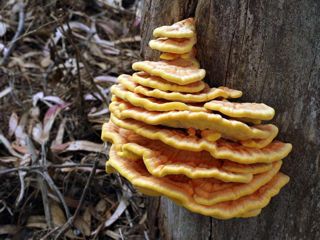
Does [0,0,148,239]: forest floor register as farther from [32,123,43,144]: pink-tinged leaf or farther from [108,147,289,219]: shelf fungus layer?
[108,147,289,219]: shelf fungus layer

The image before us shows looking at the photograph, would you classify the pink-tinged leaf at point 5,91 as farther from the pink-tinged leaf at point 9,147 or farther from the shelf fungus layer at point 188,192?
the shelf fungus layer at point 188,192

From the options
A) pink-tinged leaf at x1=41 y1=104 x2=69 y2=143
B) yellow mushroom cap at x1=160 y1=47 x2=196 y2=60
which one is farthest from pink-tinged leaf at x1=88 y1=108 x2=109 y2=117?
yellow mushroom cap at x1=160 y1=47 x2=196 y2=60

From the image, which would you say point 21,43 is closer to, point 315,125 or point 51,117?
point 51,117

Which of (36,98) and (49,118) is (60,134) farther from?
(36,98)

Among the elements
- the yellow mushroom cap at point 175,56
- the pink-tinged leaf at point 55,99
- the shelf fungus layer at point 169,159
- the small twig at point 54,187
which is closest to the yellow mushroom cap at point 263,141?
the shelf fungus layer at point 169,159

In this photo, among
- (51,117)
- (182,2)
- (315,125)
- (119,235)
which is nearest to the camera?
(315,125)

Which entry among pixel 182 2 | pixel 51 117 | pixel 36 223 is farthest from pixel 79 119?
pixel 182 2

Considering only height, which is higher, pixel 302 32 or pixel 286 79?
pixel 302 32
